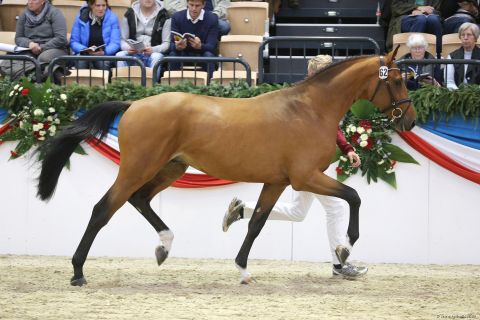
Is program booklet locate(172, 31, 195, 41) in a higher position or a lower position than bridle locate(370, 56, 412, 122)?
higher

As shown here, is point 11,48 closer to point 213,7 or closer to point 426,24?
point 213,7

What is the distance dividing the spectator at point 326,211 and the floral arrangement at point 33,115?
2.37 meters

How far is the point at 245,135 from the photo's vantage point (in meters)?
8.41

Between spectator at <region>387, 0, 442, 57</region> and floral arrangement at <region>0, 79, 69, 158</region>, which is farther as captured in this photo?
spectator at <region>387, 0, 442, 57</region>

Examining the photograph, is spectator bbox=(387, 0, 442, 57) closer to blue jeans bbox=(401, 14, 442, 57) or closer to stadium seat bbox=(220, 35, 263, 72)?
blue jeans bbox=(401, 14, 442, 57)

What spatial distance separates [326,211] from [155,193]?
5.01 feet

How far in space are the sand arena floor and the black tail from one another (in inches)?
33.8

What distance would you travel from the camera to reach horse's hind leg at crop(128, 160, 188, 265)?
877 cm

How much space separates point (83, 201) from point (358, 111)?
2.95 m

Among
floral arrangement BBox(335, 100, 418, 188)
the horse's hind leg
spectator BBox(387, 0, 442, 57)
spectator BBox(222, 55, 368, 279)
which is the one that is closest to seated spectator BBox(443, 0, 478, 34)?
spectator BBox(387, 0, 442, 57)

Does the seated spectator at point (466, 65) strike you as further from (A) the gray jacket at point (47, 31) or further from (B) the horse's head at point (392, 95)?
(A) the gray jacket at point (47, 31)

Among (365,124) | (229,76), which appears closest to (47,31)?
(229,76)

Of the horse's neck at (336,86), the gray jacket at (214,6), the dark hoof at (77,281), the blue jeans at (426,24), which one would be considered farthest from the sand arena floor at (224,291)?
the gray jacket at (214,6)

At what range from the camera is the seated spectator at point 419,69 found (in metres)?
10.5
